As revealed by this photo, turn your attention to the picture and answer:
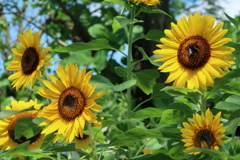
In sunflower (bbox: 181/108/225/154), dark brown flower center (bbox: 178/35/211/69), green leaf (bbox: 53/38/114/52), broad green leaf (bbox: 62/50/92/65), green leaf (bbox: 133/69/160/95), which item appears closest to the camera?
sunflower (bbox: 181/108/225/154)

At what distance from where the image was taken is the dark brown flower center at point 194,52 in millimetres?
1118

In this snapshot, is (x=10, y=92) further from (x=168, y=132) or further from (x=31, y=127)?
(x=168, y=132)

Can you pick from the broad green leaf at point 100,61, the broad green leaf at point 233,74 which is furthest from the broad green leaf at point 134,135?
the broad green leaf at point 100,61

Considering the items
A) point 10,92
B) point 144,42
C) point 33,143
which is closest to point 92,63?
point 144,42

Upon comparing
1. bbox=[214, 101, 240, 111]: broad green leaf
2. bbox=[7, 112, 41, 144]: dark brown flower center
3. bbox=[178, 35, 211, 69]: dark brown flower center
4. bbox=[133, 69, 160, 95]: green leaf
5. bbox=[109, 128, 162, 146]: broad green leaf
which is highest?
bbox=[178, 35, 211, 69]: dark brown flower center

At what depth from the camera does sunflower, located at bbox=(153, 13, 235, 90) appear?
110 centimetres

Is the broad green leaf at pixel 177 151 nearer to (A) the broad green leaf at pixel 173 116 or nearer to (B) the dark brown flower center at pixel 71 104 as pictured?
(A) the broad green leaf at pixel 173 116

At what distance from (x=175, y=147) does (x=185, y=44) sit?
27 centimetres

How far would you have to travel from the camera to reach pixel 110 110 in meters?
3.38

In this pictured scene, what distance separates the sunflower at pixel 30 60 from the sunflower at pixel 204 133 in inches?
19.2

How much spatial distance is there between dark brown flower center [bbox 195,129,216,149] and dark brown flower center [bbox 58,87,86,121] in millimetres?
306

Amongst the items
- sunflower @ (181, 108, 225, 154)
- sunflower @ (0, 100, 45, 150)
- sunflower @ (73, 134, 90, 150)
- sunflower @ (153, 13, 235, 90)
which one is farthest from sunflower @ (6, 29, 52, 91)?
sunflower @ (181, 108, 225, 154)

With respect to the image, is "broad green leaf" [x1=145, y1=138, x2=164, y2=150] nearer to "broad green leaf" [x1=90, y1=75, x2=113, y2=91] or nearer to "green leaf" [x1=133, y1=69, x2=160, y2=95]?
"green leaf" [x1=133, y1=69, x2=160, y2=95]

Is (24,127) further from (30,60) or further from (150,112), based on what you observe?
(150,112)
